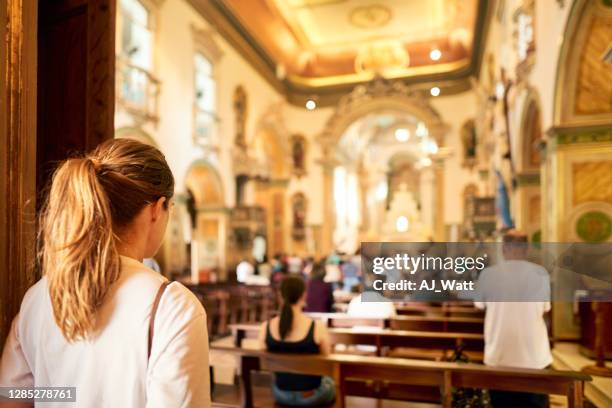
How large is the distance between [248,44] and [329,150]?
539 centimetres

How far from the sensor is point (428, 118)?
18.5 m

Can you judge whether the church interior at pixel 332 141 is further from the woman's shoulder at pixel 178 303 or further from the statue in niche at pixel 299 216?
the woman's shoulder at pixel 178 303

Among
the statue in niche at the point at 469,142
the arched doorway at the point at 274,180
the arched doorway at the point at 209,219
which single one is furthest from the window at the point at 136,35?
the statue in niche at the point at 469,142

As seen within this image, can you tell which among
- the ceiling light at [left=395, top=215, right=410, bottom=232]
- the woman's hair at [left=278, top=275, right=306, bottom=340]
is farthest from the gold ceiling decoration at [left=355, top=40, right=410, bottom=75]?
the woman's hair at [left=278, top=275, right=306, bottom=340]

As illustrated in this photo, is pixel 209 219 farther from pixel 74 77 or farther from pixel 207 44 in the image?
pixel 74 77

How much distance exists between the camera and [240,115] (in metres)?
15.7

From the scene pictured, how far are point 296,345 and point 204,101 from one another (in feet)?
38.7

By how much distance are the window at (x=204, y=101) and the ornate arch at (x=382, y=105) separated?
252 inches

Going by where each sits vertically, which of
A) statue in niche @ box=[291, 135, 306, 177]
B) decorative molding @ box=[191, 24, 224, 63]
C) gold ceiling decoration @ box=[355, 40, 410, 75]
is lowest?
statue in niche @ box=[291, 135, 306, 177]

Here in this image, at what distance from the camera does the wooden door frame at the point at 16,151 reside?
59.9 inches

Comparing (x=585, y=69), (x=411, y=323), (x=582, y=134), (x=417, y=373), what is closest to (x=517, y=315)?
(x=417, y=373)

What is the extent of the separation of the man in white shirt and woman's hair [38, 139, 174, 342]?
114 inches

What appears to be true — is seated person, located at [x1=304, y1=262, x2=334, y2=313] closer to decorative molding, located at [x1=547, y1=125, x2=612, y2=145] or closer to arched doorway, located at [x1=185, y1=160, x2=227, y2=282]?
decorative molding, located at [x1=547, y1=125, x2=612, y2=145]

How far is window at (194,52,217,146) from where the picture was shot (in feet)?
43.8
